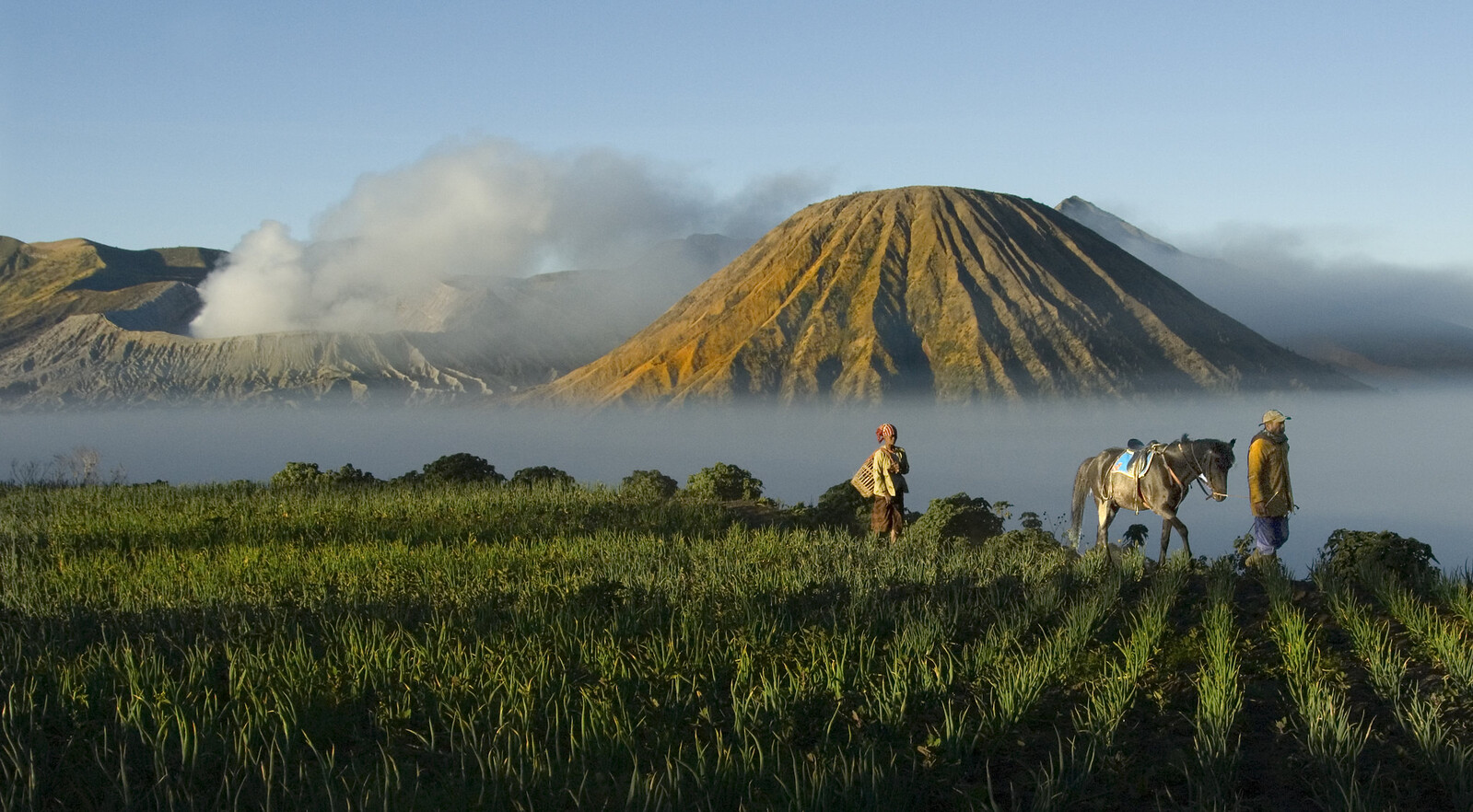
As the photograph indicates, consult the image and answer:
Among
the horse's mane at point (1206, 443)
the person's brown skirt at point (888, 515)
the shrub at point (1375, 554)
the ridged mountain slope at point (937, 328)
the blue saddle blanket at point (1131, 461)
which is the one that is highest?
the ridged mountain slope at point (937, 328)

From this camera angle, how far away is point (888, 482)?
51.9 ft

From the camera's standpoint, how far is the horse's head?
48.9ft

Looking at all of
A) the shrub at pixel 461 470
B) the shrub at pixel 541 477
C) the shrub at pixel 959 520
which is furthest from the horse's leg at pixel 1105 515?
the shrub at pixel 461 470

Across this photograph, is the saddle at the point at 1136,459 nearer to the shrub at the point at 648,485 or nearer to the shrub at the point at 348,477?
the shrub at the point at 648,485

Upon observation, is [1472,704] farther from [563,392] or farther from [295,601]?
[563,392]

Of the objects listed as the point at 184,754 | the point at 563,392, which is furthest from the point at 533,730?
the point at 563,392

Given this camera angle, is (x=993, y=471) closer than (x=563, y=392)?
Yes

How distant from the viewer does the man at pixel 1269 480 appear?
13539 mm

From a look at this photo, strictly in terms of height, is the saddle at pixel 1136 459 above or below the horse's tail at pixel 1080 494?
above

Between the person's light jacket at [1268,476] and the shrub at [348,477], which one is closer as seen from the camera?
the person's light jacket at [1268,476]

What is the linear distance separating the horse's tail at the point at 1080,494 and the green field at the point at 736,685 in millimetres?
4787

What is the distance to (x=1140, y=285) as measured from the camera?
177m

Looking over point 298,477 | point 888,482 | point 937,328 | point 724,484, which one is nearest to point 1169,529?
point 888,482

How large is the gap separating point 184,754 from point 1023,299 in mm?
166219
